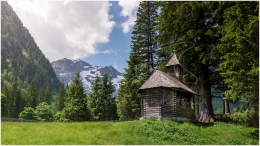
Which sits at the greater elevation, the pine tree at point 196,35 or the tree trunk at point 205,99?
the pine tree at point 196,35

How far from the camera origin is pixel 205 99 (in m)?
29.2

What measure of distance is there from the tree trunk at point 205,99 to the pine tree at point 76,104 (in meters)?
25.4

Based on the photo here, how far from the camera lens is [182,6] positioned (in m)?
27.1

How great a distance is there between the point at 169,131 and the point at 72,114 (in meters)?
30.5

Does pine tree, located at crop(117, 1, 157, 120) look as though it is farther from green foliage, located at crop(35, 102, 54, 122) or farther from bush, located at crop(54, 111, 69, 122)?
green foliage, located at crop(35, 102, 54, 122)

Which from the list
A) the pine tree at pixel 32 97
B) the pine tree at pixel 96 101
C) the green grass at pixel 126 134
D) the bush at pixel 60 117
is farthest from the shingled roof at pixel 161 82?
the pine tree at pixel 32 97

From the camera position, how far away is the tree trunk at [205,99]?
28.6 meters

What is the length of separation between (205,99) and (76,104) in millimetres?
26733

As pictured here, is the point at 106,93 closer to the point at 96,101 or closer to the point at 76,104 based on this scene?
the point at 96,101

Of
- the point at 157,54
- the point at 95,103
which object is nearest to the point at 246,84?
the point at 157,54

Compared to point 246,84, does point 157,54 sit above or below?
above

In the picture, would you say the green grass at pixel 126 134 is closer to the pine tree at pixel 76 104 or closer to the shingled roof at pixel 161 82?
the shingled roof at pixel 161 82

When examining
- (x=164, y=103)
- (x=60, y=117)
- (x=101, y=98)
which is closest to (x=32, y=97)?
(x=60, y=117)

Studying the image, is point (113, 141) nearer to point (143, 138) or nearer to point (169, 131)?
point (143, 138)
